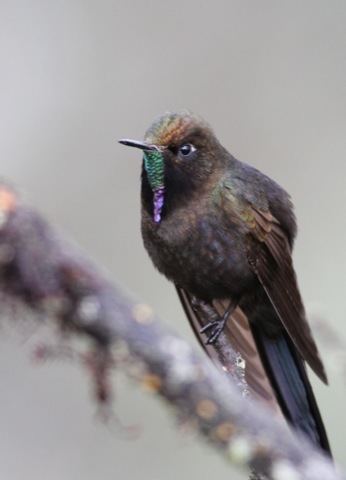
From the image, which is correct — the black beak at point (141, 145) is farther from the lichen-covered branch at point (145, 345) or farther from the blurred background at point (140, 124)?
the blurred background at point (140, 124)

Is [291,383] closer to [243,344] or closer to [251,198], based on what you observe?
[243,344]

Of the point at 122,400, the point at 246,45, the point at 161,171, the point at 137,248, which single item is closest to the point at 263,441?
the point at 161,171

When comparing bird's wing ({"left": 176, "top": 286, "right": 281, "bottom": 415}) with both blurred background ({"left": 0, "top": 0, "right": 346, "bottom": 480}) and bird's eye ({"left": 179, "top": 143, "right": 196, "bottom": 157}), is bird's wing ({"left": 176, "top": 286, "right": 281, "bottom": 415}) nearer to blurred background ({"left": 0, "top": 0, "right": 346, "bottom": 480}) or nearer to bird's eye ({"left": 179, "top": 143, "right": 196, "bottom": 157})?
bird's eye ({"left": 179, "top": 143, "right": 196, "bottom": 157})

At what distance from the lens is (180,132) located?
9.65 feet

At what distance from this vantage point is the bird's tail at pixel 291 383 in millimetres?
2750

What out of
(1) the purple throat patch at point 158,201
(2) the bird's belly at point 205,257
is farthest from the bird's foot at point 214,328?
(1) the purple throat patch at point 158,201

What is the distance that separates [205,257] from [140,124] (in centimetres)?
300

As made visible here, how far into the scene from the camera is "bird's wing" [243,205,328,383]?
3016mm

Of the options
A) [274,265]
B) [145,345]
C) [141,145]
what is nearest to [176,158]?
[141,145]

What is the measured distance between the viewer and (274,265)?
3.15 m

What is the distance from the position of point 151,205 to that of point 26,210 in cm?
216

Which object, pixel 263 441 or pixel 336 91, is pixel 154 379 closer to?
pixel 263 441

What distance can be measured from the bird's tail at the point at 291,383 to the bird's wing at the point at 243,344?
0.02 metres

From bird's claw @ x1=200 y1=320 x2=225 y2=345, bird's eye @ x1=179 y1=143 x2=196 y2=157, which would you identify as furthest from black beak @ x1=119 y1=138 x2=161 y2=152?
bird's claw @ x1=200 y1=320 x2=225 y2=345
